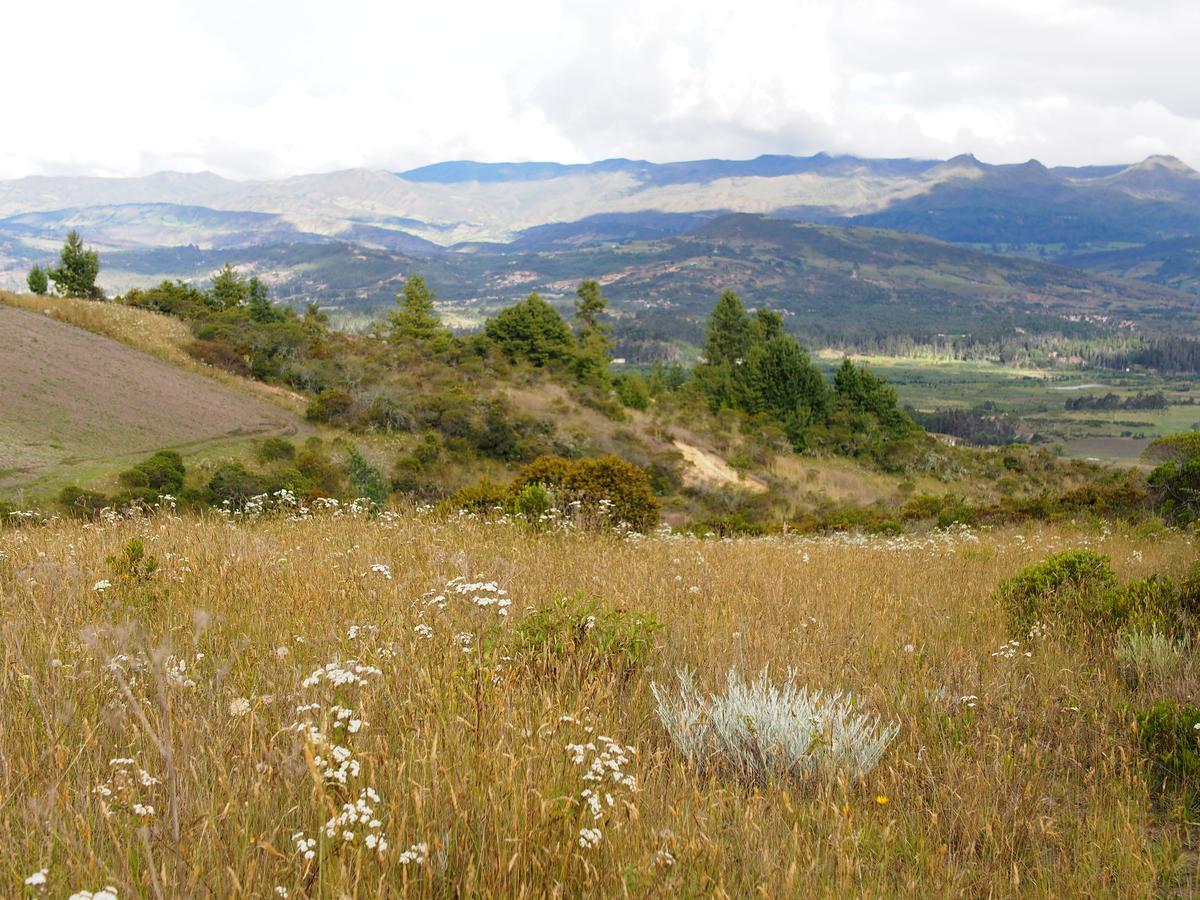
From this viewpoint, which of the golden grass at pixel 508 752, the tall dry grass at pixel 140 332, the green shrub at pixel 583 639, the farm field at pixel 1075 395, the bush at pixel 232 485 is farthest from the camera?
the farm field at pixel 1075 395

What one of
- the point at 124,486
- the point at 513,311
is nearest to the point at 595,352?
the point at 513,311

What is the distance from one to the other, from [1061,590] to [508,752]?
5.19m

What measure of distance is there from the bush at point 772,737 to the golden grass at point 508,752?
103 millimetres

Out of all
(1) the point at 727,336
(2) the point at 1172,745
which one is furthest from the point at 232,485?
(1) the point at 727,336

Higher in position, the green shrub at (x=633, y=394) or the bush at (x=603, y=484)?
the bush at (x=603, y=484)

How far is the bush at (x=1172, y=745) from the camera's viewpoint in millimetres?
3406

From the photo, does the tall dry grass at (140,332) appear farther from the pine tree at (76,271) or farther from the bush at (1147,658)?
the bush at (1147,658)

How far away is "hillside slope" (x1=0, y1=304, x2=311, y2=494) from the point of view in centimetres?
1911

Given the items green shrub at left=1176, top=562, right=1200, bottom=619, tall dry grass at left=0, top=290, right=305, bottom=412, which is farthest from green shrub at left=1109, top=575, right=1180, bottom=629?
tall dry grass at left=0, top=290, right=305, bottom=412

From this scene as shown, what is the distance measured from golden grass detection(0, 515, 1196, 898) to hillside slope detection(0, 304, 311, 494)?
51.8ft

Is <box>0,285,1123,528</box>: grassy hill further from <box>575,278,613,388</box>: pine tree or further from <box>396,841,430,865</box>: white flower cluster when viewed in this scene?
<box>396,841,430,865</box>: white flower cluster

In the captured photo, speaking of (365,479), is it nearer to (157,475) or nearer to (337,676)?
(157,475)

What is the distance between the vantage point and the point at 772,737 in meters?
3.43

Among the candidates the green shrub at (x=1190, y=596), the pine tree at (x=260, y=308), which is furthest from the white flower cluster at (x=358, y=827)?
the pine tree at (x=260, y=308)
